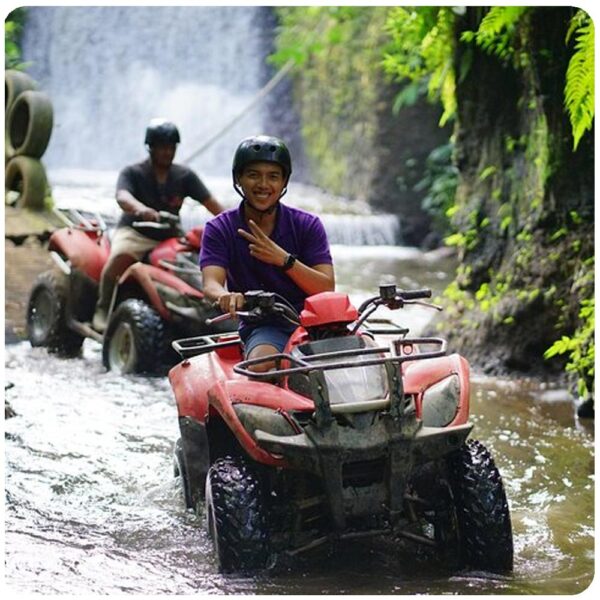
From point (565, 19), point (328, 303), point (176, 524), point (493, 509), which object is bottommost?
point (176, 524)

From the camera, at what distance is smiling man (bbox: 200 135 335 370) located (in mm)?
4016

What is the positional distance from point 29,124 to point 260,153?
8.08m

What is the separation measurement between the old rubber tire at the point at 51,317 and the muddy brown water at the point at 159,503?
597 mm

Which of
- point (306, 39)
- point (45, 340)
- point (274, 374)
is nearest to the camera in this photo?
point (274, 374)

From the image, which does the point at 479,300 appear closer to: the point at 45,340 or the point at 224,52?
the point at 45,340

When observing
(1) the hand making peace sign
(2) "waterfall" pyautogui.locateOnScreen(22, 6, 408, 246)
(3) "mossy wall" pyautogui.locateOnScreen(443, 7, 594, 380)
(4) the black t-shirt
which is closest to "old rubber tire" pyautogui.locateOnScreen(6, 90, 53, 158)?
(4) the black t-shirt

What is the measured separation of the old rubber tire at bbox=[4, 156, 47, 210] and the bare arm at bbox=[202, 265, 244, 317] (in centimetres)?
818

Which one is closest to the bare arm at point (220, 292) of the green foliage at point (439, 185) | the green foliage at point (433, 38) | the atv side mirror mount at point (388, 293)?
the atv side mirror mount at point (388, 293)

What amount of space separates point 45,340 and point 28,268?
3398 millimetres

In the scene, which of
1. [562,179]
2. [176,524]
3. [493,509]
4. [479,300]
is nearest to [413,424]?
[493,509]

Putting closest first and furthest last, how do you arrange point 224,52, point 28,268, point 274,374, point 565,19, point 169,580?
point 274,374, point 169,580, point 565,19, point 28,268, point 224,52

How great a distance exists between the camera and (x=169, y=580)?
12.1ft

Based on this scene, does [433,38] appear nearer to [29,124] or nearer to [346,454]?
[346,454]

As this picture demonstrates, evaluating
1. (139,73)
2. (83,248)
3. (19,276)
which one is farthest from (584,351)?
(139,73)
